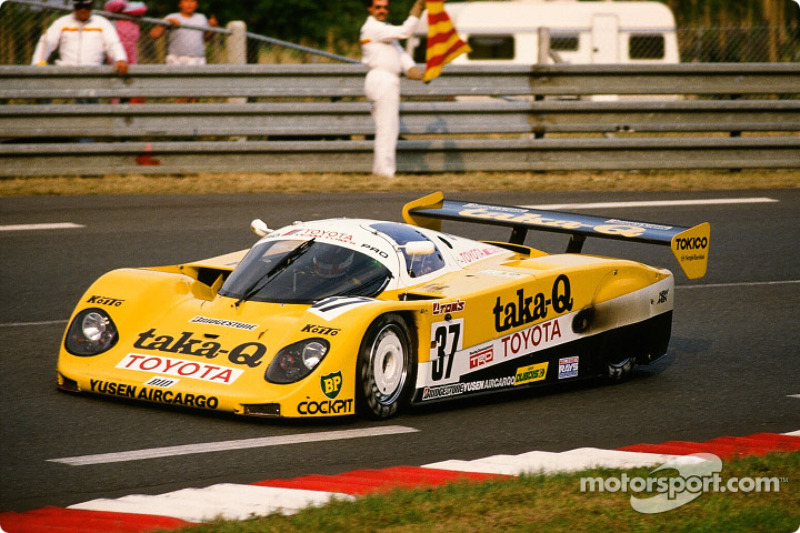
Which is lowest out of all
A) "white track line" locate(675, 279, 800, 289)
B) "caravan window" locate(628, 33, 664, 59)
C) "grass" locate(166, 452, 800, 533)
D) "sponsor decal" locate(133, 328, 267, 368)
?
"white track line" locate(675, 279, 800, 289)

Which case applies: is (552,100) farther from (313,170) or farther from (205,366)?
(205,366)

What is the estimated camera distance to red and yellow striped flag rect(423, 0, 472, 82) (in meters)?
14.9

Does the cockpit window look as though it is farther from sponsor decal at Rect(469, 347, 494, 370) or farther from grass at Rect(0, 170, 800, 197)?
grass at Rect(0, 170, 800, 197)

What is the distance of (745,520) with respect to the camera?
16.7 ft

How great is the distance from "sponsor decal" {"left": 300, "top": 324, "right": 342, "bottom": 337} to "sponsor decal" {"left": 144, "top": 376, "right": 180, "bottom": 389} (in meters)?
0.72

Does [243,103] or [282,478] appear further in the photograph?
[243,103]

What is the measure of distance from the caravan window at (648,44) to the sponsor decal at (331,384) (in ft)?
65.0

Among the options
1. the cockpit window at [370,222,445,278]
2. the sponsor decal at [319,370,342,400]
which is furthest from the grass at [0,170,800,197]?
the sponsor decal at [319,370,342,400]

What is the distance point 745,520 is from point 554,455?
124cm

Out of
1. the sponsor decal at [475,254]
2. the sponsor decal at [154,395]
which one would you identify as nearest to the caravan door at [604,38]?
the sponsor decal at [475,254]

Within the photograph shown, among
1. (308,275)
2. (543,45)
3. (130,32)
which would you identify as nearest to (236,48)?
(130,32)

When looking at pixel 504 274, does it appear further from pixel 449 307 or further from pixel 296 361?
pixel 296 361

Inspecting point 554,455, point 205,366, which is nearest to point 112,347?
point 205,366

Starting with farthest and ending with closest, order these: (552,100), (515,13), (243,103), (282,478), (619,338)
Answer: (515,13), (552,100), (243,103), (619,338), (282,478)
